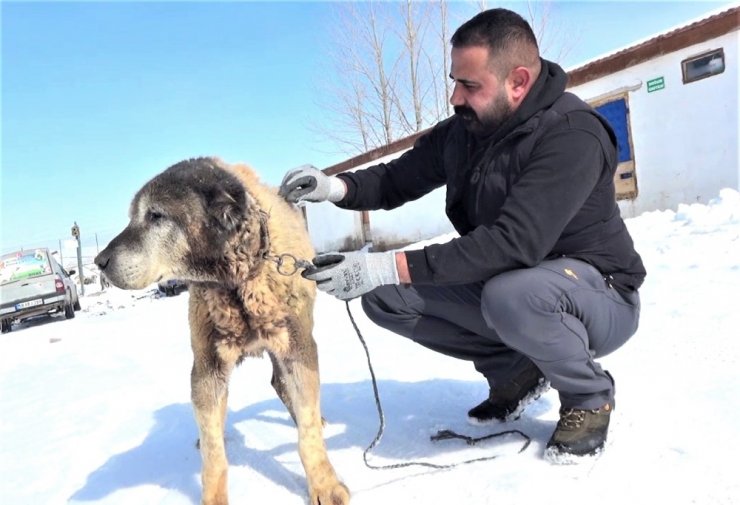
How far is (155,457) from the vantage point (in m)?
2.87

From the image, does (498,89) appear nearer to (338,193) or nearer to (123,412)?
(338,193)

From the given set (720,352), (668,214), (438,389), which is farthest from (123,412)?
(668,214)

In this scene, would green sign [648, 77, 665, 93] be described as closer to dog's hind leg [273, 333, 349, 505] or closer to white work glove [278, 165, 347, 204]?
white work glove [278, 165, 347, 204]

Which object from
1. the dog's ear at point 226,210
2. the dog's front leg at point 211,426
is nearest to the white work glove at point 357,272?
the dog's ear at point 226,210

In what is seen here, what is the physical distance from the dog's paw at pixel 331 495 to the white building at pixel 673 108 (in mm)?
8813

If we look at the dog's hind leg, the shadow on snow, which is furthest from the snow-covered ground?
the dog's hind leg

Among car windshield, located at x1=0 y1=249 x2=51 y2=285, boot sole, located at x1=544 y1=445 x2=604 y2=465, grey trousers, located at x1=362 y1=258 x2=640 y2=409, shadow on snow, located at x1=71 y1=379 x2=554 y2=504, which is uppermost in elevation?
car windshield, located at x1=0 y1=249 x2=51 y2=285

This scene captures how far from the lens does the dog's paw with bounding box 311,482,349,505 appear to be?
208 cm

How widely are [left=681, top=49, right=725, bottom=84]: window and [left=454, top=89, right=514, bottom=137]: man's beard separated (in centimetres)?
805

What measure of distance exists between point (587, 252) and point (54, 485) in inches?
110

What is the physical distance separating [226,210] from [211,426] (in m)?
0.94

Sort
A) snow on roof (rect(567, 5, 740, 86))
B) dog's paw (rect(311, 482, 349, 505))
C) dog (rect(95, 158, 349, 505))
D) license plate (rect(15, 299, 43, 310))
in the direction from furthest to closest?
license plate (rect(15, 299, 43, 310))
snow on roof (rect(567, 5, 740, 86))
dog (rect(95, 158, 349, 505))
dog's paw (rect(311, 482, 349, 505))

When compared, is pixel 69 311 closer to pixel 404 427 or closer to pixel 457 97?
pixel 404 427

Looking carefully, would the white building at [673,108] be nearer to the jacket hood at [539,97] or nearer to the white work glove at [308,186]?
the jacket hood at [539,97]
